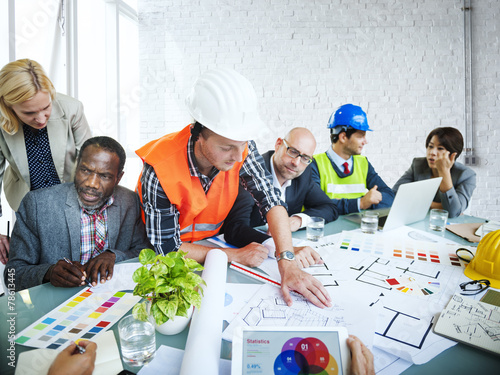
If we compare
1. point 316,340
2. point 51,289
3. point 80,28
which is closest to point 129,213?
point 51,289

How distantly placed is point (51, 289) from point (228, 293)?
572mm

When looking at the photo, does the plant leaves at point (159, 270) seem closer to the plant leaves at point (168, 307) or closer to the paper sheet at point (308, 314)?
the plant leaves at point (168, 307)

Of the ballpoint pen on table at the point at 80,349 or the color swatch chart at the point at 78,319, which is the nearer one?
the ballpoint pen on table at the point at 80,349

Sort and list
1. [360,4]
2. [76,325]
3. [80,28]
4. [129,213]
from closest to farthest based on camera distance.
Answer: [76,325]
[129,213]
[80,28]
[360,4]

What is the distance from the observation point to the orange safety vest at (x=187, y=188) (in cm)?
139

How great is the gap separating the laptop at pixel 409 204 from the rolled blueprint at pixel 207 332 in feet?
3.20

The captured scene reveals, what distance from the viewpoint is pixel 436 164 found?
2344 millimetres

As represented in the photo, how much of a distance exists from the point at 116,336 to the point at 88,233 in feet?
2.45

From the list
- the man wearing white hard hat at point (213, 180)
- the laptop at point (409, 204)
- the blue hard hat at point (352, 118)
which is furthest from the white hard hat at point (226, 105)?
the blue hard hat at point (352, 118)

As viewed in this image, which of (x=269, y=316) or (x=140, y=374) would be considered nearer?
(x=140, y=374)

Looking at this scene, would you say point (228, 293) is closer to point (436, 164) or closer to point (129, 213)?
point (129, 213)

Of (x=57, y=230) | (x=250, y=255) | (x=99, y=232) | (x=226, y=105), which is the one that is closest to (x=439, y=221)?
(x=250, y=255)

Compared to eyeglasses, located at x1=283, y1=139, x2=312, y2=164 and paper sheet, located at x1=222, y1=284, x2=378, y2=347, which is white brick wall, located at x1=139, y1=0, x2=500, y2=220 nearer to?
eyeglasses, located at x1=283, y1=139, x2=312, y2=164

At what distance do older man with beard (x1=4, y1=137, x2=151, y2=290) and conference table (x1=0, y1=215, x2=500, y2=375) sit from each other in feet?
0.94
